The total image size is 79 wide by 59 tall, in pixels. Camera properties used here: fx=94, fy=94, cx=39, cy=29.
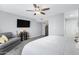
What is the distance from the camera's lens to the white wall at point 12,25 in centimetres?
146

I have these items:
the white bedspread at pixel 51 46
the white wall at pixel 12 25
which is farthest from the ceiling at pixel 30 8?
the white bedspread at pixel 51 46

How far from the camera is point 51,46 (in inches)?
60.9

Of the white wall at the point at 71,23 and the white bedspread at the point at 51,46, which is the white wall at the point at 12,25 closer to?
the white bedspread at the point at 51,46

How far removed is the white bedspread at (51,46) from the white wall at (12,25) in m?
0.16

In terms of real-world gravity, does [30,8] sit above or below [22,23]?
above

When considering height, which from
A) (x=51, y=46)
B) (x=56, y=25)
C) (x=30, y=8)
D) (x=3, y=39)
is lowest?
(x=51, y=46)

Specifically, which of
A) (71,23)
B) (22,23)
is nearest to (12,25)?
(22,23)

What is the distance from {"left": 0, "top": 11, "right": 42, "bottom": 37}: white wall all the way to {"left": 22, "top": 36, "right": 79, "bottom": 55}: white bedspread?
16 centimetres

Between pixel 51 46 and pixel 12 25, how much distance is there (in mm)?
720

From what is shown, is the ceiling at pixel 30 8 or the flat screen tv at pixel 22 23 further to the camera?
the flat screen tv at pixel 22 23

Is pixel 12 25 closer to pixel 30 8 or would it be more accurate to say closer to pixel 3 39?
pixel 3 39

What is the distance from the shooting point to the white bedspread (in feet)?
4.94

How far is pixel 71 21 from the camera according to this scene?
1457mm
